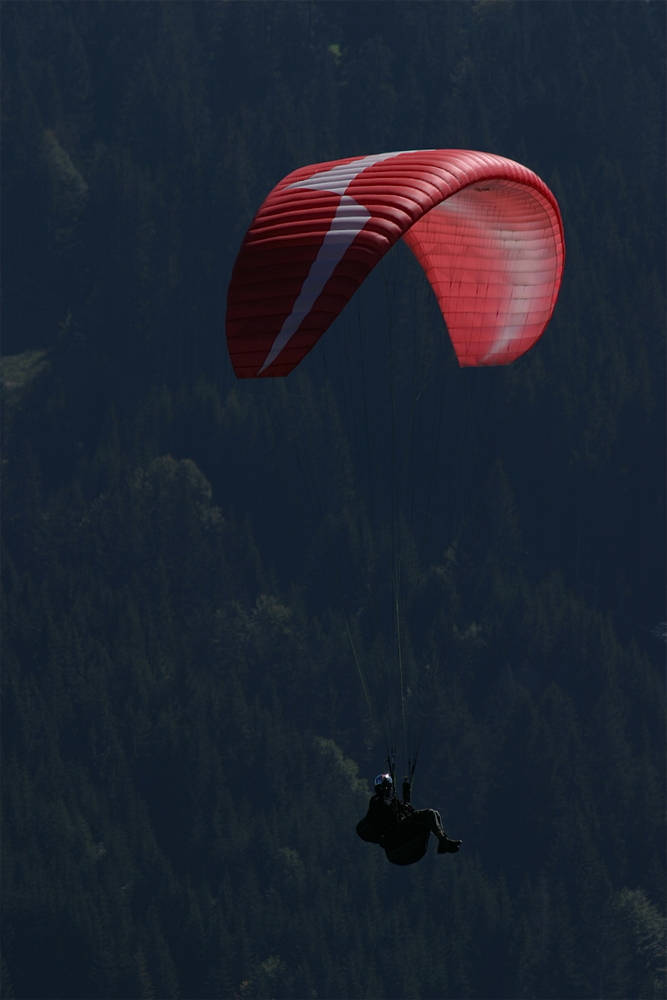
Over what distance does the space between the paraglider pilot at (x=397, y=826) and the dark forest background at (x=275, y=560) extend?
82323mm

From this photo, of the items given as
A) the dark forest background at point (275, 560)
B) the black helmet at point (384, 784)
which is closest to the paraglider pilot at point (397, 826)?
the black helmet at point (384, 784)

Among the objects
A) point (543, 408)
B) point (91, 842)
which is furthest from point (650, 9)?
point (91, 842)

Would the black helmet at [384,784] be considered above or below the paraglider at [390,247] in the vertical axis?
below

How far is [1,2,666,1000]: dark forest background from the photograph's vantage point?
338ft

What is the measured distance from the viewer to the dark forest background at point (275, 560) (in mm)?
103062

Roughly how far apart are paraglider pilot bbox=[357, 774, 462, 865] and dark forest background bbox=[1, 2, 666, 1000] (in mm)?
82323

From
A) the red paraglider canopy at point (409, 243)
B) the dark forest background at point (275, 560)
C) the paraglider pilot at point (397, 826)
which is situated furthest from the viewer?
the dark forest background at point (275, 560)

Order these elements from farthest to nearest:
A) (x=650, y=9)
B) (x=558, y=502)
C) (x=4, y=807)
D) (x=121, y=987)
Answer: (x=650, y=9), (x=558, y=502), (x=4, y=807), (x=121, y=987)

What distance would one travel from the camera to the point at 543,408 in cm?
12888

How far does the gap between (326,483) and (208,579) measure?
46.9 feet

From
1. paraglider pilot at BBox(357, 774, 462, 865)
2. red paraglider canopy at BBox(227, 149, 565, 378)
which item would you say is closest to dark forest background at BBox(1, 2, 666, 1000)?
red paraglider canopy at BBox(227, 149, 565, 378)

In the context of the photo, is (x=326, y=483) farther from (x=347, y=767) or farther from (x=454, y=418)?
(x=347, y=767)

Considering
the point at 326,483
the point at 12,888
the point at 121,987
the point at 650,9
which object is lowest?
the point at 121,987

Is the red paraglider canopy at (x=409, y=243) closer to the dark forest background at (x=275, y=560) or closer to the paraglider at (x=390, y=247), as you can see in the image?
the paraglider at (x=390, y=247)
